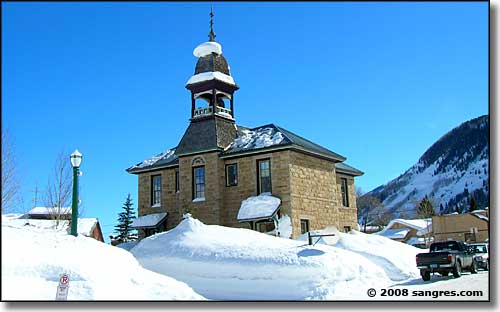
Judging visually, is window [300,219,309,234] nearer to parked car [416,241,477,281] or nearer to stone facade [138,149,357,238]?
stone facade [138,149,357,238]

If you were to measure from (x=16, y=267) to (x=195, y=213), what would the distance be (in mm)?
12930

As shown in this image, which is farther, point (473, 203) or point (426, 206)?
point (426, 206)

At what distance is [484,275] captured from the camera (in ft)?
35.4

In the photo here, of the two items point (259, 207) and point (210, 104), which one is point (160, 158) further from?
point (259, 207)

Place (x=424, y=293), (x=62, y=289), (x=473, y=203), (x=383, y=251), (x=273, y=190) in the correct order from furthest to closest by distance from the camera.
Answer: (x=473, y=203), (x=273, y=190), (x=383, y=251), (x=424, y=293), (x=62, y=289)

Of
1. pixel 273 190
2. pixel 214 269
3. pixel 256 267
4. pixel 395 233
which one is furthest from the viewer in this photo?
pixel 395 233

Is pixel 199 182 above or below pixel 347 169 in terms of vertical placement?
below

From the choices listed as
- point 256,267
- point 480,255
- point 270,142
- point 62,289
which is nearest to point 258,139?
point 270,142

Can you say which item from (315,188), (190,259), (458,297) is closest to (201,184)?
(315,188)

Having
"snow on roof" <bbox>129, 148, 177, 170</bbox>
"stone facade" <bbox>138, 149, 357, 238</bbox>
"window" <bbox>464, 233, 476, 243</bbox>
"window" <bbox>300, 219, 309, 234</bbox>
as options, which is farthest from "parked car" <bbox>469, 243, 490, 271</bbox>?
"snow on roof" <bbox>129, 148, 177, 170</bbox>

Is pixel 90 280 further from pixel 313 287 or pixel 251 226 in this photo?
pixel 251 226

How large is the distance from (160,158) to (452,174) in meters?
13.4

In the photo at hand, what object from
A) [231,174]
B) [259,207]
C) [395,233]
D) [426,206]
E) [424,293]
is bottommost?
[395,233]

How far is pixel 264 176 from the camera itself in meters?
21.5
